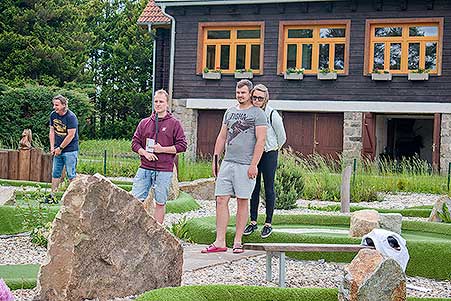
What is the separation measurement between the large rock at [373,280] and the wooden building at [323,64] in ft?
60.1

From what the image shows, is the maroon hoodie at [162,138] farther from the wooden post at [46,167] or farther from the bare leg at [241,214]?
the wooden post at [46,167]

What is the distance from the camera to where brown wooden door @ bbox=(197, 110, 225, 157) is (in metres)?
27.3

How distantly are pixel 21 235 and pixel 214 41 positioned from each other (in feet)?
58.3

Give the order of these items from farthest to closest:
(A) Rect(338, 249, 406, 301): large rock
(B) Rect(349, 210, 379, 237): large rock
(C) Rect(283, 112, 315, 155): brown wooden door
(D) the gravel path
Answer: (C) Rect(283, 112, 315, 155): brown wooden door → (B) Rect(349, 210, 379, 237): large rock → (D) the gravel path → (A) Rect(338, 249, 406, 301): large rock

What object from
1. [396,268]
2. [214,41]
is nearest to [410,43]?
[214,41]

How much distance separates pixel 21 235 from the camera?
10.4 metres

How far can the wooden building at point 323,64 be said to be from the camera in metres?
25.1

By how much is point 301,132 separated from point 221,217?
1766cm

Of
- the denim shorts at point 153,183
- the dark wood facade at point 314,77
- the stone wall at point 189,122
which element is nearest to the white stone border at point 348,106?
the dark wood facade at point 314,77

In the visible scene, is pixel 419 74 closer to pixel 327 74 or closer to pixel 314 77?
pixel 327 74

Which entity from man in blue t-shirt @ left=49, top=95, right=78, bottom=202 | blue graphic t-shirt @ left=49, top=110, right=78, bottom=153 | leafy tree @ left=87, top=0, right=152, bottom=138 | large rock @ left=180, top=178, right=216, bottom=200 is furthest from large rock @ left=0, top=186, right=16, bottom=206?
leafy tree @ left=87, top=0, right=152, bottom=138

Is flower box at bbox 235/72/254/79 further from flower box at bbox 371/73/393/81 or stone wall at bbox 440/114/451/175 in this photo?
stone wall at bbox 440/114/451/175

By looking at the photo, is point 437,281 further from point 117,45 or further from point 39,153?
point 117,45

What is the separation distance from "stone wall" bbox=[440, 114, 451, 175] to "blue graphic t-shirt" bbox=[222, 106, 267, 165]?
1703cm
